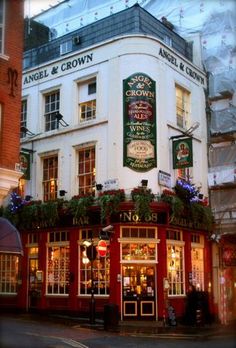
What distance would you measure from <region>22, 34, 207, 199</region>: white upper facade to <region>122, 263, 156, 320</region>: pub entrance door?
10.9 ft

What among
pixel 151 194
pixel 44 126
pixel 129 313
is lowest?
pixel 129 313

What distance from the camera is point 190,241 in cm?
2505

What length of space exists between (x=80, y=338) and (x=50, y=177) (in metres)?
10.6

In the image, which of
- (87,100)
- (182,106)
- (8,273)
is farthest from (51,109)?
(8,273)

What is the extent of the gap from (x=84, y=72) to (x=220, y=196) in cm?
897

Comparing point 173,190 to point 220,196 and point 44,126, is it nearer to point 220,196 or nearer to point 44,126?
point 220,196

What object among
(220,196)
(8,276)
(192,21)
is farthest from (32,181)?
(192,21)

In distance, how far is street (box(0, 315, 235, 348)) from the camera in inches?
585

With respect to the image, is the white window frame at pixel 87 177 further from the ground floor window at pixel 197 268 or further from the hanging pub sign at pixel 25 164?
the ground floor window at pixel 197 268

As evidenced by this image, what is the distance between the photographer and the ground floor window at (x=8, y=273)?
86.2ft

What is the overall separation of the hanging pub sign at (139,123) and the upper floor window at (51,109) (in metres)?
4.28

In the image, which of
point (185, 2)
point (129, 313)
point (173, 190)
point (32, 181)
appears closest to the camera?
point (129, 313)

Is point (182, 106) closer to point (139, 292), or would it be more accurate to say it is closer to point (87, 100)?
point (87, 100)

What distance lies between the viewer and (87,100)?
83.0 ft
